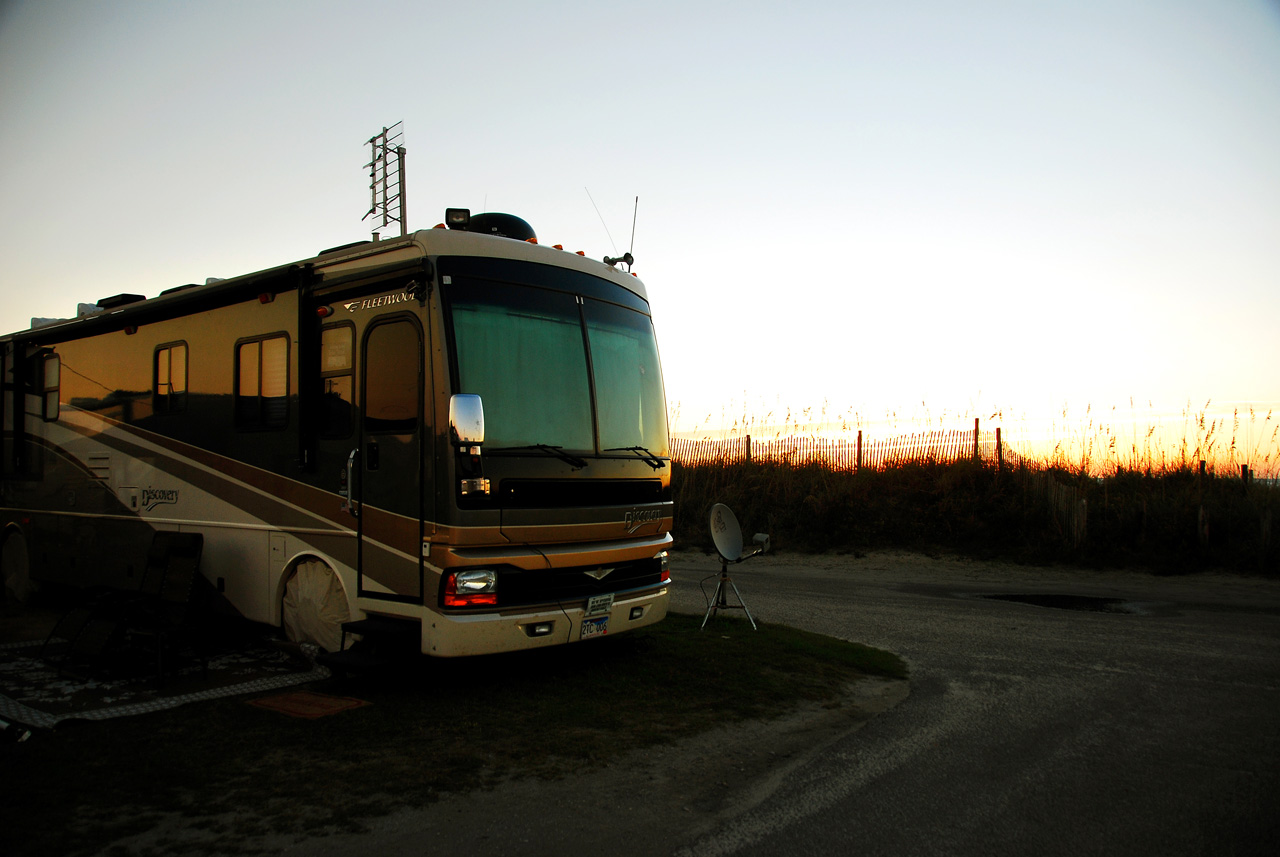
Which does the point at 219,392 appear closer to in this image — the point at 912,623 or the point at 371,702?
the point at 371,702

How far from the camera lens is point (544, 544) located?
662cm

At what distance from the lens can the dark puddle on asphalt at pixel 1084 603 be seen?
11547 millimetres

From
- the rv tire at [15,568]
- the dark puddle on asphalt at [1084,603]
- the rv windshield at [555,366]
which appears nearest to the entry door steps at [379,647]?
the rv windshield at [555,366]

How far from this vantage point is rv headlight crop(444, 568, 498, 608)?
6.21m

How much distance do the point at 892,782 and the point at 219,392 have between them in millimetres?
6649

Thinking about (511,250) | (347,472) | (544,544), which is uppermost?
(511,250)

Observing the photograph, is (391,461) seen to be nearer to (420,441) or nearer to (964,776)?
(420,441)

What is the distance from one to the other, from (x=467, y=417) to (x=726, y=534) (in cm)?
437

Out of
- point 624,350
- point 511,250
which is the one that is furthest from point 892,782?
point 511,250

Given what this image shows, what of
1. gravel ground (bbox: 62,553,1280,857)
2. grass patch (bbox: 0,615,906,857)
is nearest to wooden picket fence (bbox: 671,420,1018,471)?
gravel ground (bbox: 62,553,1280,857)

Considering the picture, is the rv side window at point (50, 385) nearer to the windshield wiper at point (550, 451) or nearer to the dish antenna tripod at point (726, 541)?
the windshield wiper at point (550, 451)

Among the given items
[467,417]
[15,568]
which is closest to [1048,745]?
[467,417]

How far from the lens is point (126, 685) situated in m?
6.98

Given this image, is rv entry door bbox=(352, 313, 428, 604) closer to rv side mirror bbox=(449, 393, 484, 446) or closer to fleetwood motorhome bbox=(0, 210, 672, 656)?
fleetwood motorhome bbox=(0, 210, 672, 656)
